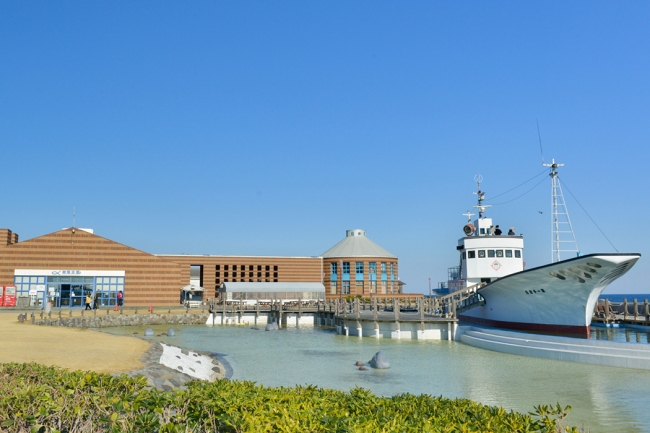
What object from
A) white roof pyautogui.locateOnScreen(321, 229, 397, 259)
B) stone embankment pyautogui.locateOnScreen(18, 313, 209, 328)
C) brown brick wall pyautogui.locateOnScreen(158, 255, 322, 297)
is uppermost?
white roof pyautogui.locateOnScreen(321, 229, 397, 259)

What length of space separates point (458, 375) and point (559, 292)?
11.5 meters

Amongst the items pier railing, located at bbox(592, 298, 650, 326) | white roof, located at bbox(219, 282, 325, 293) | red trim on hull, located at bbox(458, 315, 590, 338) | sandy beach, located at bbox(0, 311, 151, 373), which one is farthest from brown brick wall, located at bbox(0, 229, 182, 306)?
pier railing, located at bbox(592, 298, 650, 326)

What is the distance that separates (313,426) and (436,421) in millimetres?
1677

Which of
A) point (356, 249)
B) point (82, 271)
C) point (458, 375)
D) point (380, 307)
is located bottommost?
point (458, 375)

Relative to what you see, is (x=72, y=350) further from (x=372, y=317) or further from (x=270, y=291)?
(x=270, y=291)

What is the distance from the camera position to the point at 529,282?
100 feet

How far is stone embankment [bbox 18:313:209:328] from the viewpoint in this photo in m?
39.6

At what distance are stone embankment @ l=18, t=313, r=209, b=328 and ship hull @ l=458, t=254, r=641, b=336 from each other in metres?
29.8

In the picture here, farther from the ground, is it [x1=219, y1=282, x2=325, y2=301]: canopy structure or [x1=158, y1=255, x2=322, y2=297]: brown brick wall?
[x1=158, y1=255, x2=322, y2=297]: brown brick wall

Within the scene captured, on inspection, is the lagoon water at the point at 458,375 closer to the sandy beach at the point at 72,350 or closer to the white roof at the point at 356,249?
the sandy beach at the point at 72,350

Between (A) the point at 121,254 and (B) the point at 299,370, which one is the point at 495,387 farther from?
(A) the point at 121,254

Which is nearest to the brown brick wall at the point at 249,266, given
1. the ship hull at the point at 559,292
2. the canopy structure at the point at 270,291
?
the canopy structure at the point at 270,291

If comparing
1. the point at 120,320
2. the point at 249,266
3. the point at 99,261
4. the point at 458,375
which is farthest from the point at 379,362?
the point at 249,266

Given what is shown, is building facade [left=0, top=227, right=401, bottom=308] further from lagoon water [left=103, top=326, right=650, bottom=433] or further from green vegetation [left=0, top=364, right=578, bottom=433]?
green vegetation [left=0, top=364, right=578, bottom=433]
